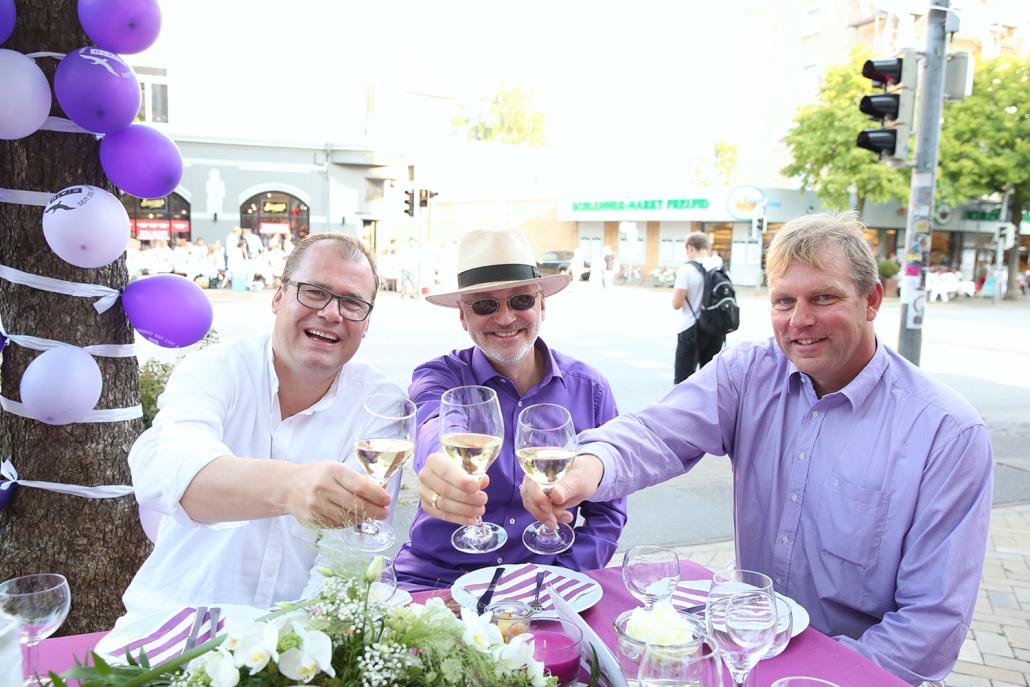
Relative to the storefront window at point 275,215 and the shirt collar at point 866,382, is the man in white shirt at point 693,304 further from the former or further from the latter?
the storefront window at point 275,215

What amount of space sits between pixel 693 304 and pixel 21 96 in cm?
702

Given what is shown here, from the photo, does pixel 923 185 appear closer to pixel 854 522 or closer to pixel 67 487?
pixel 854 522

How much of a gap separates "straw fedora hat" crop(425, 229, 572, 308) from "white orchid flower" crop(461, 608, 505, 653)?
1.59 meters

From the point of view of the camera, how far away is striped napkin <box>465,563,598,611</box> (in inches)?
77.9

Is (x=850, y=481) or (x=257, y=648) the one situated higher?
(x=257, y=648)

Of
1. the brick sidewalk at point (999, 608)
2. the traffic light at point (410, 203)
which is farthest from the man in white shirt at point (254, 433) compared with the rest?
the traffic light at point (410, 203)

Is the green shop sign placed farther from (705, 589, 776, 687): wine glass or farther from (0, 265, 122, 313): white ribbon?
(705, 589, 776, 687): wine glass

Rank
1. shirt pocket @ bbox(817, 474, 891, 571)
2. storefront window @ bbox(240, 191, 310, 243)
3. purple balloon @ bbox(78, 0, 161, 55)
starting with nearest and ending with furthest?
shirt pocket @ bbox(817, 474, 891, 571), purple balloon @ bbox(78, 0, 161, 55), storefront window @ bbox(240, 191, 310, 243)

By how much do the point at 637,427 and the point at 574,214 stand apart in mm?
38060

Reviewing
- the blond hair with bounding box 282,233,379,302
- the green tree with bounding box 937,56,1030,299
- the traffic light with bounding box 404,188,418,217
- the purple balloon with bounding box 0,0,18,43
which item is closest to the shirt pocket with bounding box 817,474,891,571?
the blond hair with bounding box 282,233,379,302

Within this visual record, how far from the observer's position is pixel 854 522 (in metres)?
2.30

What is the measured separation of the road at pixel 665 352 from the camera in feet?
18.9

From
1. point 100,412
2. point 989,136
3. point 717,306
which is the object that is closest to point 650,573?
point 100,412

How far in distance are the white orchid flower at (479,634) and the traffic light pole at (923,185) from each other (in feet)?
23.9
